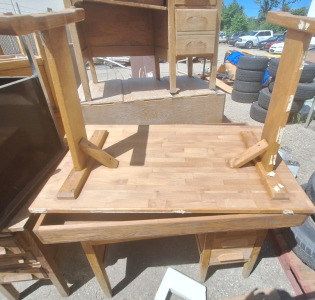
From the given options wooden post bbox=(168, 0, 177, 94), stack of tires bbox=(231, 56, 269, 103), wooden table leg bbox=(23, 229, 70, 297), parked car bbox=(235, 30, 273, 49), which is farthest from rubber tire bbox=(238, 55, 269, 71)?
parked car bbox=(235, 30, 273, 49)

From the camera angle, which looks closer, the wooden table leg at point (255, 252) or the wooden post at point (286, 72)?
the wooden post at point (286, 72)

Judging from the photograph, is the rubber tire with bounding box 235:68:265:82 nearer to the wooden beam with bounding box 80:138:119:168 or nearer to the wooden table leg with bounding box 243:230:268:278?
the wooden table leg with bounding box 243:230:268:278

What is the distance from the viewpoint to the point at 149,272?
184cm

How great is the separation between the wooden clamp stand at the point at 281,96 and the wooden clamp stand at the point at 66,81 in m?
0.93

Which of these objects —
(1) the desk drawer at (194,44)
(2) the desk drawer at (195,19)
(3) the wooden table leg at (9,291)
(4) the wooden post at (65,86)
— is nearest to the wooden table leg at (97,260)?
(4) the wooden post at (65,86)

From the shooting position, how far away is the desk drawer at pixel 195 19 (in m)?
1.74

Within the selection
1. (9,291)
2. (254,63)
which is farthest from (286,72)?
(254,63)

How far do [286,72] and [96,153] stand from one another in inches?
45.6

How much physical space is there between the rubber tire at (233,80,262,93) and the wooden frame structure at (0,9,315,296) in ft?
14.4

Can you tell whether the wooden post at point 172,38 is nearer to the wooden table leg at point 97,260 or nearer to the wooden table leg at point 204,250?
the wooden table leg at point 204,250

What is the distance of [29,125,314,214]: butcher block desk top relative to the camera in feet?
3.44

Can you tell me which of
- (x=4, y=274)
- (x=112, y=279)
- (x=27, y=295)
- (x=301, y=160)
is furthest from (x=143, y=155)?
(x=301, y=160)

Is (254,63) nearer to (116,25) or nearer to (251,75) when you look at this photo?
(251,75)

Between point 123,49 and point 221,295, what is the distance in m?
2.83
